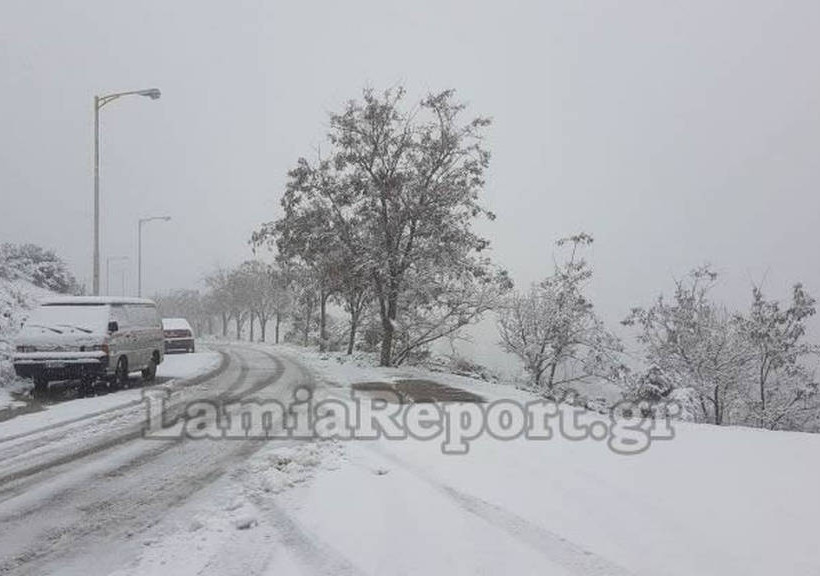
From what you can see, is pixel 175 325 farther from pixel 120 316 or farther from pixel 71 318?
pixel 71 318

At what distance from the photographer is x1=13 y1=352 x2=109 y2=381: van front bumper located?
1338cm

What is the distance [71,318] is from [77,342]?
2.24 feet

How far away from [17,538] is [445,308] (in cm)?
2017

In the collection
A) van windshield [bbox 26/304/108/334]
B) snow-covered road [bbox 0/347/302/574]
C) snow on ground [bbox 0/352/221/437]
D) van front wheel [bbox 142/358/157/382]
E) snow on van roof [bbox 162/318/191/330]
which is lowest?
snow-covered road [bbox 0/347/302/574]

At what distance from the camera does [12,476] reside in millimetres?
7035

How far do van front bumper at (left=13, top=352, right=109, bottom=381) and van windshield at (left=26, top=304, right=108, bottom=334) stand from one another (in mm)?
600

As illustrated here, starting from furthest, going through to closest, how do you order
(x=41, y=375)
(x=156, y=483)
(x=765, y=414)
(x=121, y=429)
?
(x=765, y=414) → (x=41, y=375) → (x=121, y=429) → (x=156, y=483)

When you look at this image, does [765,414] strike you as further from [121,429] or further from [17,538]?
[17,538]

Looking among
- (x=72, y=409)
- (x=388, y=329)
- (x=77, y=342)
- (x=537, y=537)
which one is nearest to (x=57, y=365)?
(x=77, y=342)

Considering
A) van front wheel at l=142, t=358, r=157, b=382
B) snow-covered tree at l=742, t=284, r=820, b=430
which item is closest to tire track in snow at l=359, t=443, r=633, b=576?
van front wheel at l=142, t=358, r=157, b=382

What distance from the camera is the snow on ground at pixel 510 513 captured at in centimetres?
444

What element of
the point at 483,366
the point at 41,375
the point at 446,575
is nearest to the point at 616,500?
the point at 446,575

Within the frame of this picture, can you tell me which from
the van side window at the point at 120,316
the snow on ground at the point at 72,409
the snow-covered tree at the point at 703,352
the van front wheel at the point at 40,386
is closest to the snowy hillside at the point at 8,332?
the van front wheel at the point at 40,386

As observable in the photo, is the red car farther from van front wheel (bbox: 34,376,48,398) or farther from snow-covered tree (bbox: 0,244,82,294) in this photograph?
van front wheel (bbox: 34,376,48,398)
